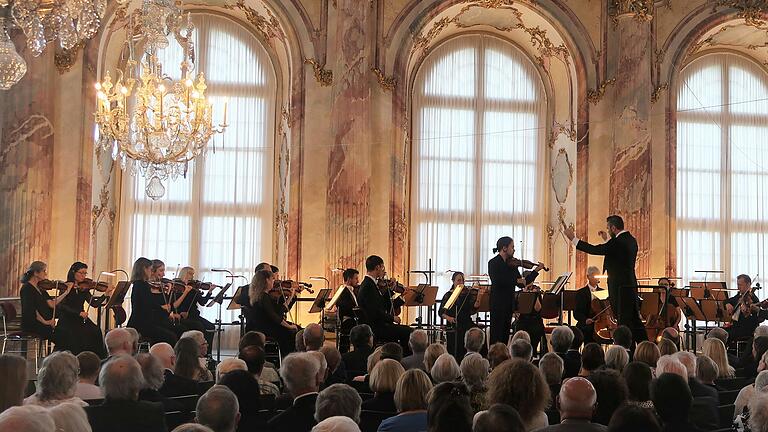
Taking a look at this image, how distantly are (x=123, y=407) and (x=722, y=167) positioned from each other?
1608 centimetres

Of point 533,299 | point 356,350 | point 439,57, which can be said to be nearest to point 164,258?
point 439,57

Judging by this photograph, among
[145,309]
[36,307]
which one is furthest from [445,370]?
[36,307]

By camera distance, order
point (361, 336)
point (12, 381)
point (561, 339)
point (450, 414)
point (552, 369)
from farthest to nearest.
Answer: point (361, 336) < point (561, 339) < point (552, 369) < point (12, 381) < point (450, 414)

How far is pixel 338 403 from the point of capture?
14.4ft

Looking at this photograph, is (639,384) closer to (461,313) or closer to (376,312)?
(376,312)

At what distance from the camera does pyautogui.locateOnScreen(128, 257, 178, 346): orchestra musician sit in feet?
36.5

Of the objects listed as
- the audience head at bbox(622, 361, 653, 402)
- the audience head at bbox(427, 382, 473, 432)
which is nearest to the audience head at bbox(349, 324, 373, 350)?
the audience head at bbox(622, 361, 653, 402)

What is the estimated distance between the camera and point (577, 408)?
14.3 feet

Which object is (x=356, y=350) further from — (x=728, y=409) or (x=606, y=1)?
(x=606, y=1)

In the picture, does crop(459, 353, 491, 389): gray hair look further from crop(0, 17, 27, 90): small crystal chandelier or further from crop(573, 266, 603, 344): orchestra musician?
crop(573, 266, 603, 344): orchestra musician

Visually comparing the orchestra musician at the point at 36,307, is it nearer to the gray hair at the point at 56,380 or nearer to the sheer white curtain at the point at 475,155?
the gray hair at the point at 56,380

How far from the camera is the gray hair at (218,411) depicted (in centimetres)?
418

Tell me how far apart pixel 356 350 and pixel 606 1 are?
33.4ft

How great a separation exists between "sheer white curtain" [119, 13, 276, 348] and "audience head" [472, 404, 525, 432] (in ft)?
43.2
